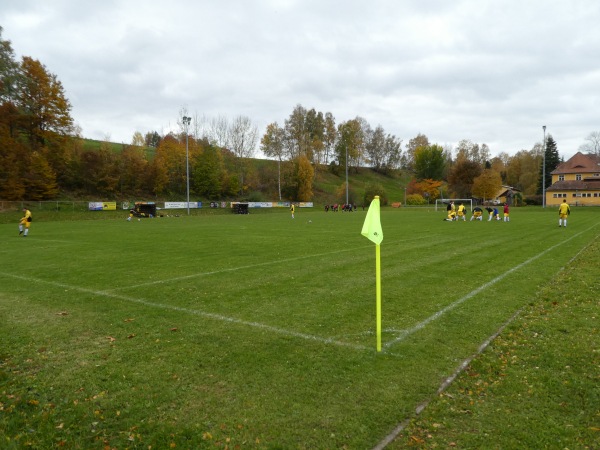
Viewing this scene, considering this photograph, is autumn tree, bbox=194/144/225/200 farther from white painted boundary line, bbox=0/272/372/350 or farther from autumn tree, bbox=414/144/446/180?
white painted boundary line, bbox=0/272/372/350

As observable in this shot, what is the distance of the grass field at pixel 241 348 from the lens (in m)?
3.60

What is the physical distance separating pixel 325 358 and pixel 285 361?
0.53 meters

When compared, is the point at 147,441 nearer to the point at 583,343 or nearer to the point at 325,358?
the point at 325,358

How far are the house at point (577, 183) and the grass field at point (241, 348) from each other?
7220 cm


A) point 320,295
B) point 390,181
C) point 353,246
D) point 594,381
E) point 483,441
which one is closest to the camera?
point 483,441

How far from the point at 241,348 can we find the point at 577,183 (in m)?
86.1

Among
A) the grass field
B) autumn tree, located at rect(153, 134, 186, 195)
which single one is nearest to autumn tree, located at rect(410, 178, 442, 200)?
autumn tree, located at rect(153, 134, 186, 195)

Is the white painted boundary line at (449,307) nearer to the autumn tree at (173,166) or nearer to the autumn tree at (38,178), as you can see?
the autumn tree at (38,178)

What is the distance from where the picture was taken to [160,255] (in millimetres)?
14711

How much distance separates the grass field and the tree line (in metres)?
45.3

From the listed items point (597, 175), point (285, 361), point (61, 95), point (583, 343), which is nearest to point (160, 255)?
point (285, 361)

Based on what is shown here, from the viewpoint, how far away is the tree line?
156 feet

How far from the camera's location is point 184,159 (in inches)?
2672

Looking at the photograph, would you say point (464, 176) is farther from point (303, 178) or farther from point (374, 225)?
point (374, 225)
